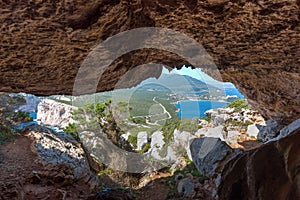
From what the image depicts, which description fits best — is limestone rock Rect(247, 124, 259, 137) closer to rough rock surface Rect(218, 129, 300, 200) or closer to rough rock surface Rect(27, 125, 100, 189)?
rough rock surface Rect(27, 125, 100, 189)

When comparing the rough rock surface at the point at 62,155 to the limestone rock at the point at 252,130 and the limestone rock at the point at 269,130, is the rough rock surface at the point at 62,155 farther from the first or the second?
the limestone rock at the point at 252,130

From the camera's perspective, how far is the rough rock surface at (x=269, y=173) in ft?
5.89

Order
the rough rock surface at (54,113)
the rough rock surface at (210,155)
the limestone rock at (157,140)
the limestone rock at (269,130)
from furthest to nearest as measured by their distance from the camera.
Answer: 1. the rough rock surface at (54,113)
2. the limestone rock at (157,140)
3. the limestone rock at (269,130)
4. the rough rock surface at (210,155)

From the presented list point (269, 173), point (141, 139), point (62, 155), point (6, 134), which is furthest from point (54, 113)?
point (269, 173)

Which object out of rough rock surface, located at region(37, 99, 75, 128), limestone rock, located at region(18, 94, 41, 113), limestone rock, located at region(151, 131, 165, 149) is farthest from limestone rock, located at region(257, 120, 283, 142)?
limestone rock, located at region(18, 94, 41, 113)

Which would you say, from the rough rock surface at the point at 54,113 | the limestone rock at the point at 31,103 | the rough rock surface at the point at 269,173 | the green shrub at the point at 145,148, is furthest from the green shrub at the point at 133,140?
the rough rock surface at the point at 269,173

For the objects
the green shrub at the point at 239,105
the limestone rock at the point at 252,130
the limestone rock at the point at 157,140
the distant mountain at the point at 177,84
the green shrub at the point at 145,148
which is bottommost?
the green shrub at the point at 145,148

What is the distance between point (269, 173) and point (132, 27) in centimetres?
200

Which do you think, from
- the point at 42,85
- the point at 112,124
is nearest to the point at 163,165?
the point at 112,124

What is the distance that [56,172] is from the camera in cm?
494

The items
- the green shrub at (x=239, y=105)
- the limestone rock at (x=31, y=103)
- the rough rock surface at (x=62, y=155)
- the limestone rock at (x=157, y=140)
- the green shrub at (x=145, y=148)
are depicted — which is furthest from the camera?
the limestone rock at (x=31, y=103)

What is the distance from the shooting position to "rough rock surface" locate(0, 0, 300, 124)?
6.05 ft

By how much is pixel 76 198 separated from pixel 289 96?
178 inches

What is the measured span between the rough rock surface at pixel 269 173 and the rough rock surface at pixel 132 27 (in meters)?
1.12
